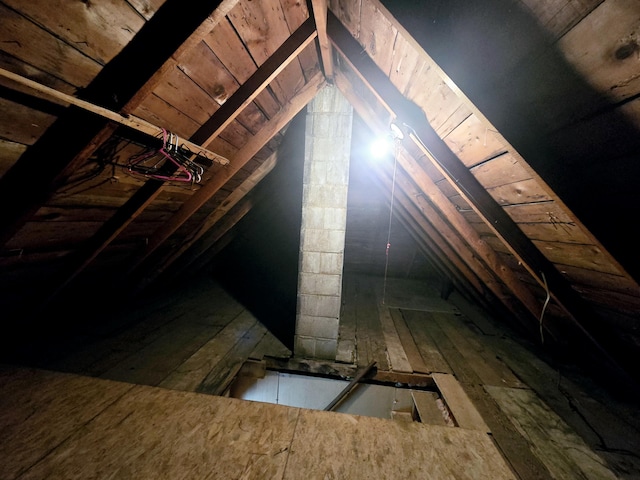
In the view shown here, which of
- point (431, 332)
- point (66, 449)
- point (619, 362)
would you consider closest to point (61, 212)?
point (66, 449)

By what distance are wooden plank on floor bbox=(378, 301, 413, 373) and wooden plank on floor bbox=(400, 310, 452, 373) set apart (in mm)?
246

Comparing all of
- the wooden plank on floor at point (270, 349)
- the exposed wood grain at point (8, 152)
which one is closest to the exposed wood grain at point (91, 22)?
the exposed wood grain at point (8, 152)

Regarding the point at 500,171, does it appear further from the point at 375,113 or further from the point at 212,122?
the point at 212,122

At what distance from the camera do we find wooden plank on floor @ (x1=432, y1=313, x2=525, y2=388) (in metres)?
2.68

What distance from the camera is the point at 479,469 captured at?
42.5 inches

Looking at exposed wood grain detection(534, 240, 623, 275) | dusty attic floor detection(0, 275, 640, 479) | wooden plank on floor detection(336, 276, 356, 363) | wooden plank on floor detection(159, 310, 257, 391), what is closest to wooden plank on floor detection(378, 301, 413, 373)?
dusty attic floor detection(0, 275, 640, 479)

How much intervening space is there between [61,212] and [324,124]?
2326mm

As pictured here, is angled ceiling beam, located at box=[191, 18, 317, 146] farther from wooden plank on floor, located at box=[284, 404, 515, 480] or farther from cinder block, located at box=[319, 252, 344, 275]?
wooden plank on floor, located at box=[284, 404, 515, 480]

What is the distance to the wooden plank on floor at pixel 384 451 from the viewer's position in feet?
3.45

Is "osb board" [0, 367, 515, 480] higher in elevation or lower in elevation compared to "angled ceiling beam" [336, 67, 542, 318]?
lower

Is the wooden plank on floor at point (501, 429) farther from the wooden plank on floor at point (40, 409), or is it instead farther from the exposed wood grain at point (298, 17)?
the exposed wood grain at point (298, 17)

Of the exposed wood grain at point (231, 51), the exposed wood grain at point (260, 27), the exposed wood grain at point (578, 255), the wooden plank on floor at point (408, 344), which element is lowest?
the wooden plank on floor at point (408, 344)

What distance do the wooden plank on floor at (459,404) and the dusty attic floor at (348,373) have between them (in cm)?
1

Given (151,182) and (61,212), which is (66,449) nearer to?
(61,212)
